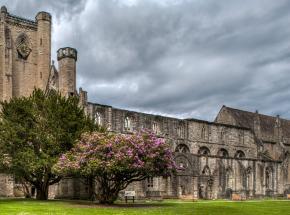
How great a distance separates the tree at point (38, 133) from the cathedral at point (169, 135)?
1075cm

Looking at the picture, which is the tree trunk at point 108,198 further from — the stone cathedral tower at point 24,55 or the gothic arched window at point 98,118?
the stone cathedral tower at point 24,55

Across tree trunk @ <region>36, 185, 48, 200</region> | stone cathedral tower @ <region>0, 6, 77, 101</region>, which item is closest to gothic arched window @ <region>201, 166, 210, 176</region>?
stone cathedral tower @ <region>0, 6, 77, 101</region>

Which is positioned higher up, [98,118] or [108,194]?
[98,118]

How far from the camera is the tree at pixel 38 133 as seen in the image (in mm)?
38656

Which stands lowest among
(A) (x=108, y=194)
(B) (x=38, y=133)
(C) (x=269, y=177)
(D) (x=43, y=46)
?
(C) (x=269, y=177)

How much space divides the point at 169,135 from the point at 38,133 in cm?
2874

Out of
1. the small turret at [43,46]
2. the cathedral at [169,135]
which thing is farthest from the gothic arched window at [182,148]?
the small turret at [43,46]

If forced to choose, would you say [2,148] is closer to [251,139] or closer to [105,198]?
[105,198]

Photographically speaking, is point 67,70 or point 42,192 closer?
point 42,192

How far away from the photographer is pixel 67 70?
175ft

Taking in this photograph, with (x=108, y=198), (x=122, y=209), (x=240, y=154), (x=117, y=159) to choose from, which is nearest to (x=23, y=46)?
(x=240, y=154)

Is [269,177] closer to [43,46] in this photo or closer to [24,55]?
[43,46]

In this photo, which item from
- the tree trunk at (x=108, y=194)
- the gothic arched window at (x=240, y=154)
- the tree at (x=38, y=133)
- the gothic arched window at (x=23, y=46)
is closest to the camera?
the tree trunk at (x=108, y=194)

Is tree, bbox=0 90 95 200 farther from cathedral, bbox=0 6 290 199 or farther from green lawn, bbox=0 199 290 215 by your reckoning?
cathedral, bbox=0 6 290 199
